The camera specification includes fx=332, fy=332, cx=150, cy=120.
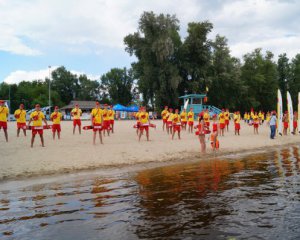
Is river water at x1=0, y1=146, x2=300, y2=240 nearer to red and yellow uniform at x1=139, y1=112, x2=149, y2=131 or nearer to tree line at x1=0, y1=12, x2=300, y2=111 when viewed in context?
red and yellow uniform at x1=139, y1=112, x2=149, y2=131

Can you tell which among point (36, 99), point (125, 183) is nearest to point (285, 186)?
point (125, 183)

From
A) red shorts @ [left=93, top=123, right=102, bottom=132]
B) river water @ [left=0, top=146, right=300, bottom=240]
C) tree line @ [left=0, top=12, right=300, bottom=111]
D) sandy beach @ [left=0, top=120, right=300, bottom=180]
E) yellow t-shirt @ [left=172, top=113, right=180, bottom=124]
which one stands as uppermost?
tree line @ [left=0, top=12, right=300, bottom=111]

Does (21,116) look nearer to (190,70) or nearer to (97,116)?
(97,116)

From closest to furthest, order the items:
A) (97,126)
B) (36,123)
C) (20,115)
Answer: (36,123) < (97,126) < (20,115)

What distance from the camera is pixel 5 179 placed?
9.30 metres

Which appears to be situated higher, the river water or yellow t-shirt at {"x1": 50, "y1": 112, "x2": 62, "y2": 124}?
yellow t-shirt at {"x1": 50, "y1": 112, "x2": 62, "y2": 124}

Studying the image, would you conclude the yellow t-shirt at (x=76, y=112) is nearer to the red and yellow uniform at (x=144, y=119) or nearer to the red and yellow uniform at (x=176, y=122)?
the red and yellow uniform at (x=144, y=119)

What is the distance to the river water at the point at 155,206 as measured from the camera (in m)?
4.98

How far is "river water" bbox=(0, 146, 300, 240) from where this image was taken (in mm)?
4977

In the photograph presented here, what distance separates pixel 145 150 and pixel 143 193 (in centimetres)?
735

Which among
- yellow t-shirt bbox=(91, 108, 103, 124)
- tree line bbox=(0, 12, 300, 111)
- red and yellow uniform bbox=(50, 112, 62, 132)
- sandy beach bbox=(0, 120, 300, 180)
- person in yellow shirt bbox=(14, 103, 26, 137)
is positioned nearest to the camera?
sandy beach bbox=(0, 120, 300, 180)

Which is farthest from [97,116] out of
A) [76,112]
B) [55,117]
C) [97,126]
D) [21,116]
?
[21,116]

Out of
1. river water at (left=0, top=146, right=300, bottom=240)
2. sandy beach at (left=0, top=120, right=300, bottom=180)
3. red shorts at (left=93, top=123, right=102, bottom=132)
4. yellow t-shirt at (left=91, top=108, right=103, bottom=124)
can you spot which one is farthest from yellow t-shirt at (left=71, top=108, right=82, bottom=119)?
river water at (left=0, top=146, right=300, bottom=240)

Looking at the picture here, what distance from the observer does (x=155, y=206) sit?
6.37 m
